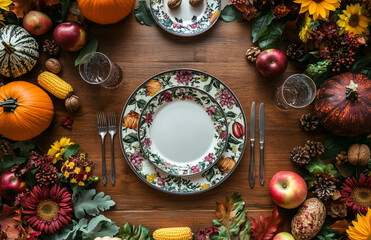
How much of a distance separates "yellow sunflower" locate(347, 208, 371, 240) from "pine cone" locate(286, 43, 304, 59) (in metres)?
0.60

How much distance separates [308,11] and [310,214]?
2.40ft

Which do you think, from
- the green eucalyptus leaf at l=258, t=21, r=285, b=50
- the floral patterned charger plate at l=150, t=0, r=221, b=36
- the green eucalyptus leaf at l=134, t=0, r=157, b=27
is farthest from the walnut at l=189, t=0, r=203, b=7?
the green eucalyptus leaf at l=258, t=21, r=285, b=50

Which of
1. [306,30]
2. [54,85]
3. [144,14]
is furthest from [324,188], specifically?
[54,85]

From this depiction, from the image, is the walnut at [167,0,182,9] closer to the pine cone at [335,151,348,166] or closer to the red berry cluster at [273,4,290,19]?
the red berry cluster at [273,4,290,19]

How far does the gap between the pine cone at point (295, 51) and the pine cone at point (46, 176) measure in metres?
0.99

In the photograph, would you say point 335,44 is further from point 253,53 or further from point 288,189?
point 288,189

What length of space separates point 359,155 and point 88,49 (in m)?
1.08

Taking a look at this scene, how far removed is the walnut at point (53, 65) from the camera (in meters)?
1.27

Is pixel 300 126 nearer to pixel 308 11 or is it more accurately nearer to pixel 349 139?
pixel 349 139

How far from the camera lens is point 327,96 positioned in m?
1.17

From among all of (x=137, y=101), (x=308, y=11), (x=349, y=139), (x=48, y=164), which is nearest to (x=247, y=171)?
(x=349, y=139)

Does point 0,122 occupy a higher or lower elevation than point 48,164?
higher

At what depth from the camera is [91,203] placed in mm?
1249

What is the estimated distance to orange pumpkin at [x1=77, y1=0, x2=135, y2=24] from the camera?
1170 millimetres
